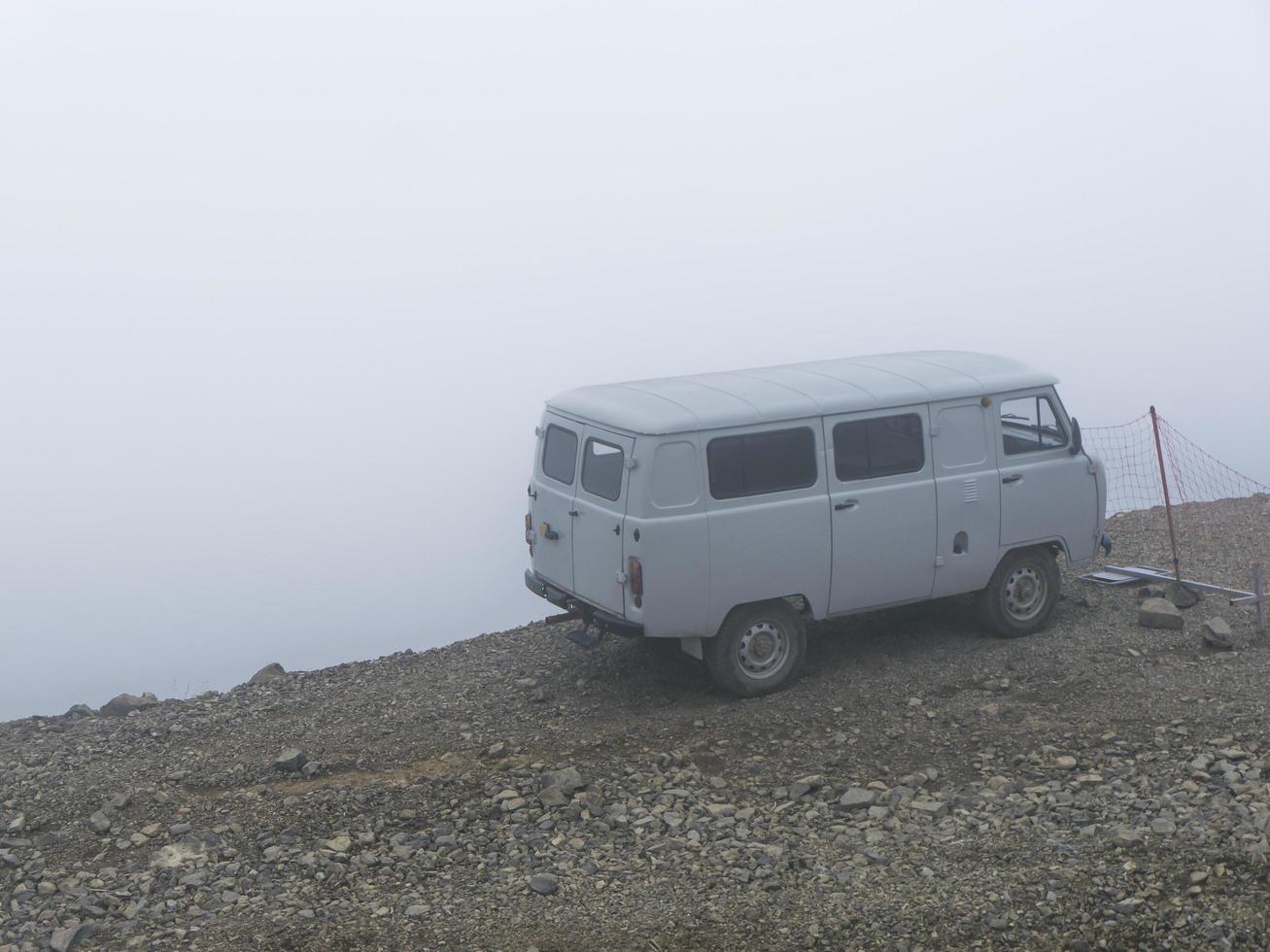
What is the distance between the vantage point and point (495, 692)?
11.3 metres

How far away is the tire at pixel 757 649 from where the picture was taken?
10.6 meters

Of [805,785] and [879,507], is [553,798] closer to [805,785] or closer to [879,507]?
[805,785]

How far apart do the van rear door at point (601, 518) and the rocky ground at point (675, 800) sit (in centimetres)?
97

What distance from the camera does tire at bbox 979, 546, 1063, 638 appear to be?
1170 cm

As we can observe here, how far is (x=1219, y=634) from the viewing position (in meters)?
11.4

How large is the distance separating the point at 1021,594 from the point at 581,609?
388 cm

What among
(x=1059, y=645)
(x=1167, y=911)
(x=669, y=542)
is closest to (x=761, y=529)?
(x=669, y=542)

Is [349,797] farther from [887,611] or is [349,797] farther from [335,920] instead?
[887,611]

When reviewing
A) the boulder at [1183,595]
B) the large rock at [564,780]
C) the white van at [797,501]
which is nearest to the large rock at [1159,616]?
the boulder at [1183,595]

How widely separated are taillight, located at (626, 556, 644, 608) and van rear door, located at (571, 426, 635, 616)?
10 centimetres

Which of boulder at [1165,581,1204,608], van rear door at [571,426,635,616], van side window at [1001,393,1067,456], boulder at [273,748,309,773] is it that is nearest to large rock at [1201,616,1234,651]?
boulder at [1165,581,1204,608]

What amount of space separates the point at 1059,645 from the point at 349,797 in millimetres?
6016

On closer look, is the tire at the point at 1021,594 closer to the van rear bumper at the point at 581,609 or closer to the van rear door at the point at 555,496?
the van rear bumper at the point at 581,609

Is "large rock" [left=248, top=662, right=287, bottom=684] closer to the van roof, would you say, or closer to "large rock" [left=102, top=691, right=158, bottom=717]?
"large rock" [left=102, top=691, right=158, bottom=717]
